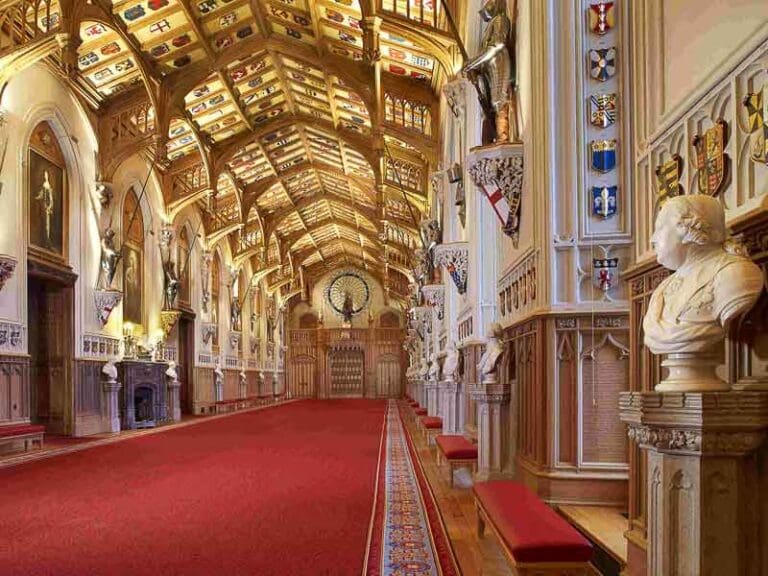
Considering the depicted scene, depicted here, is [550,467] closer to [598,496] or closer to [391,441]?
[598,496]

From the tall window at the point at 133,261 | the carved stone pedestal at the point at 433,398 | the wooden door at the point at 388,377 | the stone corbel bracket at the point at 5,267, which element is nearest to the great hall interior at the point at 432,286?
the tall window at the point at 133,261

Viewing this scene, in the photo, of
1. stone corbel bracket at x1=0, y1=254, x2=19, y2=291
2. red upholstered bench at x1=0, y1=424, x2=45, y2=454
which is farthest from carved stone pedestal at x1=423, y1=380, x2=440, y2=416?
stone corbel bracket at x1=0, y1=254, x2=19, y2=291

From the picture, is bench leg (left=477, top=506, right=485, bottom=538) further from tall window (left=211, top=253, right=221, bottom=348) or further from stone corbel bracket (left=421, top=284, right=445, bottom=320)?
tall window (left=211, top=253, right=221, bottom=348)

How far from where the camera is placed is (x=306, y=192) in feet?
98.1

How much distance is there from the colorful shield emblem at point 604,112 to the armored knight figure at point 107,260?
41.4 ft

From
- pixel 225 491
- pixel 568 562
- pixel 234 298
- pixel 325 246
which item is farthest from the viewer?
pixel 325 246

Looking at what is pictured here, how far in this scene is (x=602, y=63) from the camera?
575cm

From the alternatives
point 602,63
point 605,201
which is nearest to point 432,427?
point 605,201

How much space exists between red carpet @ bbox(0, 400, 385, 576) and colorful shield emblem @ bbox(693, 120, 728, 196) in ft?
9.74

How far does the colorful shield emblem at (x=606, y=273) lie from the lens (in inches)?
221

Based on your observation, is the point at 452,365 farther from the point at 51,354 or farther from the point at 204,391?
the point at 204,391

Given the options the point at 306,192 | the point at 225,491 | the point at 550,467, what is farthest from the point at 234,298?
the point at 550,467

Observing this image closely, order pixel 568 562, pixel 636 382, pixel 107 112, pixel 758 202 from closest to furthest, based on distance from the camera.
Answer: pixel 758 202, pixel 568 562, pixel 636 382, pixel 107 112

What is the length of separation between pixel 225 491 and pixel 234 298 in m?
22.0
